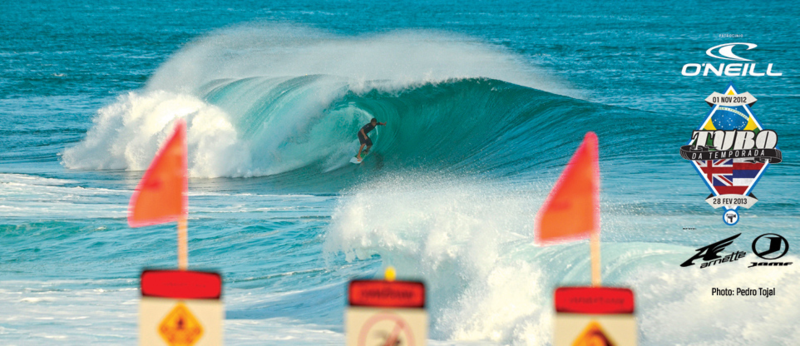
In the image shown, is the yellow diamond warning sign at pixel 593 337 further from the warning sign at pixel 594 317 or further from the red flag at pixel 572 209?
the red flag at pixel 572 209

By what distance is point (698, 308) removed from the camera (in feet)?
20.8

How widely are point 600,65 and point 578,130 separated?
19388 millimetres

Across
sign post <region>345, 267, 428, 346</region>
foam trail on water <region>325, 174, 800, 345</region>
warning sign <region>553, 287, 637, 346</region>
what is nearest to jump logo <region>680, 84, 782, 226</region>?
foam trail on water <region>325, 174, 800, 345</region>

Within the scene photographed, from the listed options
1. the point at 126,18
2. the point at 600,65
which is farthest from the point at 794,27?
the point at 126,18

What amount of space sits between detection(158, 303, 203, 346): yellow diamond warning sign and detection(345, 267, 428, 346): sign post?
60cm

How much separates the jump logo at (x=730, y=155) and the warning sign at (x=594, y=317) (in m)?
7.82

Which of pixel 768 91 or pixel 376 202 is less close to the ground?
pixel 768 91

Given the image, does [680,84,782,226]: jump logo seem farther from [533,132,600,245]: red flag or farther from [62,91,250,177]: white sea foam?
[62,91,250,177]: white sea foam

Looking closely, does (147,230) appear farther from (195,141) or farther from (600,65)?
(600,65)

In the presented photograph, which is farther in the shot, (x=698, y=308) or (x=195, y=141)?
(x=195, y=141)

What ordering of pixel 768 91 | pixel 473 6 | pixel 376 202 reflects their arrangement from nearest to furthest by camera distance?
1. pixel 376 202
2. pixel 768 91
3. pixel 473 6

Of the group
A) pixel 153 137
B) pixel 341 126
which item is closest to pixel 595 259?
pixel 341 126

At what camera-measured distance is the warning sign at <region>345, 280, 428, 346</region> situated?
255cm

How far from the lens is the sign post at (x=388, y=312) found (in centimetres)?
255
